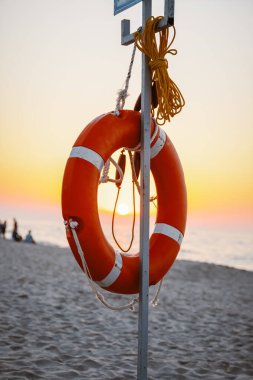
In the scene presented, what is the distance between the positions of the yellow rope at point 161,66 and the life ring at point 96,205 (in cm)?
18

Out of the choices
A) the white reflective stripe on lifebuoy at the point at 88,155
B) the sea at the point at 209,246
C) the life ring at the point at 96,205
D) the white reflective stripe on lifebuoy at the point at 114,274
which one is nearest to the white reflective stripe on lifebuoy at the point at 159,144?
the life ring at the point at 96,205

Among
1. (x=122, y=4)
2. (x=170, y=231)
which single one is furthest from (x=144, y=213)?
(x=122, y=4)

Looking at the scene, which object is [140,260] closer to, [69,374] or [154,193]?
[154,193]

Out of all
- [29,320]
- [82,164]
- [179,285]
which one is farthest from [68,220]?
[179,285]

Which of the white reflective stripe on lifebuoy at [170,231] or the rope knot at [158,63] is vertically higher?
the rope knot at [158,63]

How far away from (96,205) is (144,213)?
0.98 ft

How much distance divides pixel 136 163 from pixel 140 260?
68 centimetres

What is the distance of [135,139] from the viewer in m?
2.60

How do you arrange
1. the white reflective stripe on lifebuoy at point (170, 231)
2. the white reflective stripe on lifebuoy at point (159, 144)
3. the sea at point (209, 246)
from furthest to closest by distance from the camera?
the sea at point (209, 246), the white reflective stripe on lifebuoy at point (170, 231), the white reflective stripe on lifebuoy at point (159, 144)

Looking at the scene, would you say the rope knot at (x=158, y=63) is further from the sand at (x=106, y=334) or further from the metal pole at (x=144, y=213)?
the sand at (x=106, y=334)

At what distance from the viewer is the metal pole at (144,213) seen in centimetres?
246

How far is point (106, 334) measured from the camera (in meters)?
4.45

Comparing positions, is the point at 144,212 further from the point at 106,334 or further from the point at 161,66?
the point at 106,334

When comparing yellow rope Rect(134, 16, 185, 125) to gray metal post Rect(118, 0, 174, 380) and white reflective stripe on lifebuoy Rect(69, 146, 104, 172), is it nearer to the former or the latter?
gray metal post Rect(118, 0, 174, 380)
